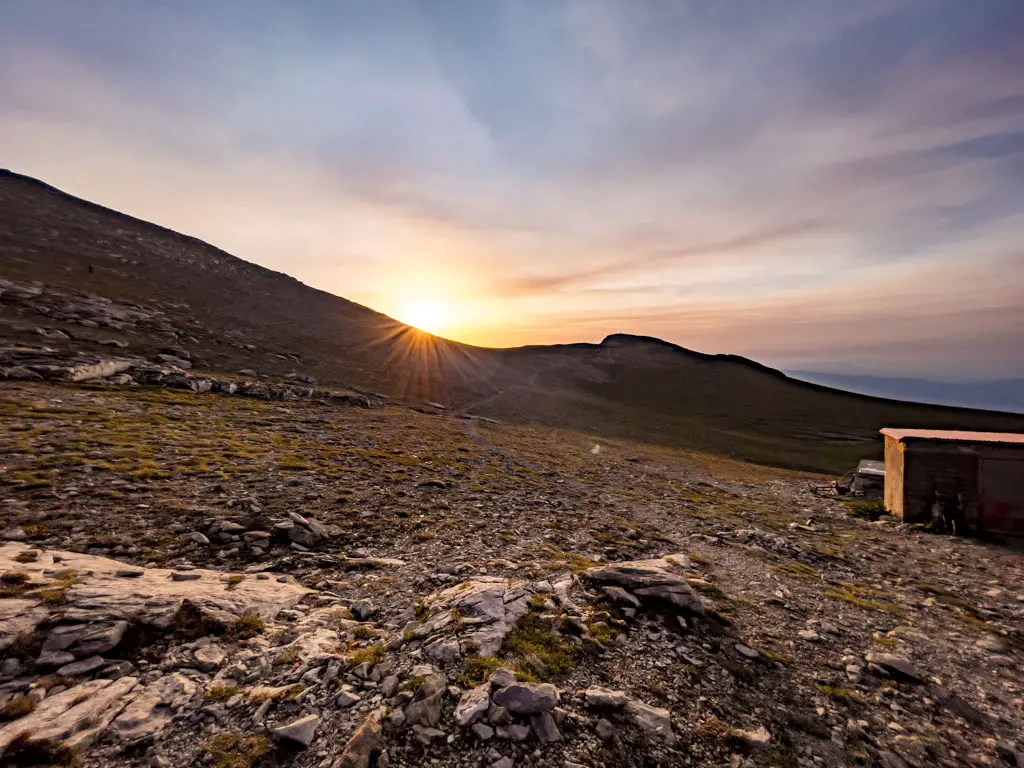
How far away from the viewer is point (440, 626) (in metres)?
7.61

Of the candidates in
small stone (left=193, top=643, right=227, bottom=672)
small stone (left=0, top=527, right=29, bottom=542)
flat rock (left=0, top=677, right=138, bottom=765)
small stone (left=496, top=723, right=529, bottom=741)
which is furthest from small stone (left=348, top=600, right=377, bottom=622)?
small stone (left=0, top=527, right=29, bottom=542)

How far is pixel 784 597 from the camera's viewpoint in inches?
435

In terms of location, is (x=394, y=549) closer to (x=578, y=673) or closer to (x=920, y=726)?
(x=578, y=673)

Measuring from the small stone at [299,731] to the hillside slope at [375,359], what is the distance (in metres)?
39.3

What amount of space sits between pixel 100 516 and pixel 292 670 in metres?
8.53

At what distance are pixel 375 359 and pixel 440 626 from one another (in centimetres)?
6267

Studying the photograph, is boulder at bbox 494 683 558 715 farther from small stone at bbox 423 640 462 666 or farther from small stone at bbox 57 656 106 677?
small stone at bbox 57 656 106 677

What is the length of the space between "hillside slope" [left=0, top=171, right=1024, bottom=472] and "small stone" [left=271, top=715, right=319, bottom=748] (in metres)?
39.3

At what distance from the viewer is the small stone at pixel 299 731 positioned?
16.7ft

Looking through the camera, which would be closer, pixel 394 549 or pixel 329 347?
pixel 394 549

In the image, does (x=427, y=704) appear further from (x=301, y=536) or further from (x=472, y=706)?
(x=301, y=536)

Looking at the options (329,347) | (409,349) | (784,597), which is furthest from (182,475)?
(409,349)

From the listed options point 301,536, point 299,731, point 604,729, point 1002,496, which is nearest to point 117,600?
point 299,731

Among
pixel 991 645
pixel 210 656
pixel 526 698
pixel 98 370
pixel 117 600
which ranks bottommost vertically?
pixel 991 645
